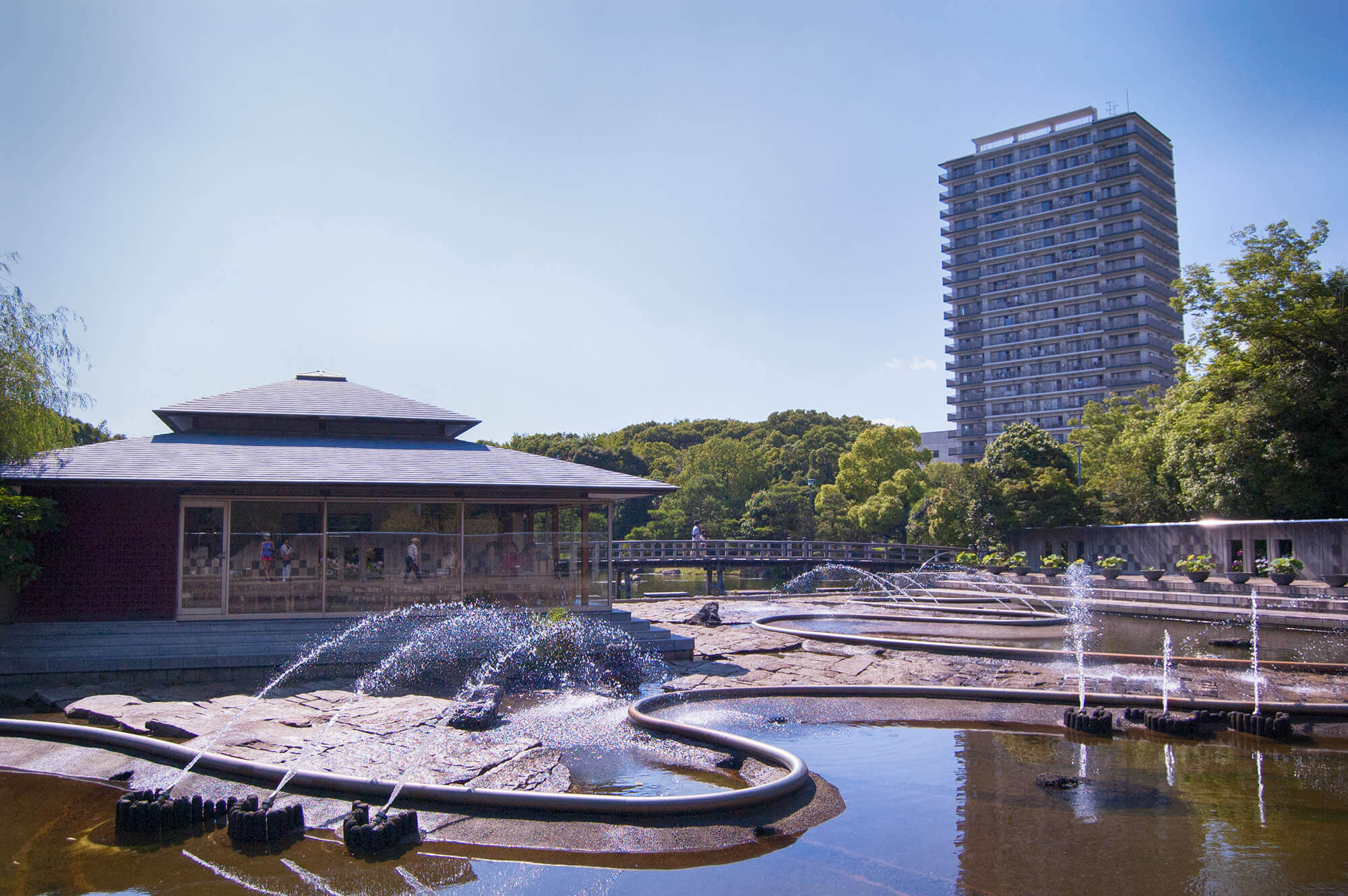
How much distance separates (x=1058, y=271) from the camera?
3873 inches

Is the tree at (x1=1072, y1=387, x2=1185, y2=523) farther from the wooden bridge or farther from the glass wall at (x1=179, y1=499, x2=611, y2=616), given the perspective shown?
the glass wall at (x1=179, y1=499, x2=611, y2=616)

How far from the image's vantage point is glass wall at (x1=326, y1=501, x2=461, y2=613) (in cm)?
1554

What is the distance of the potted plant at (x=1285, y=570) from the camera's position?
2142cm

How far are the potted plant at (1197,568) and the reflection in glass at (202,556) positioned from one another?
24172 mm

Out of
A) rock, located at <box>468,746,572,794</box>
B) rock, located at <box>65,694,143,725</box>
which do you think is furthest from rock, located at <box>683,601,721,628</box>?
rock, located at <box>65,694,143,725</box>

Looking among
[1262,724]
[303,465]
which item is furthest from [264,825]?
[1262,724]

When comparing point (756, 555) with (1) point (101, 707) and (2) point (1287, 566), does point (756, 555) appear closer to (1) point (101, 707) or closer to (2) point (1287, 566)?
(2) point (1287, 566)

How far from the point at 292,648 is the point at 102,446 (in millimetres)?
6313

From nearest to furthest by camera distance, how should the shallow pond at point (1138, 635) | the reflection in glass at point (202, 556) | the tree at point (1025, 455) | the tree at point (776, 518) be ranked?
1. the reflection in glass at point (202, 556)
2. the shallow pond at point (1138, 635)
3. the tree at point (1025, 455)
4. the tree at point (776, 518)

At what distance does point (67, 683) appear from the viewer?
42.8 feet

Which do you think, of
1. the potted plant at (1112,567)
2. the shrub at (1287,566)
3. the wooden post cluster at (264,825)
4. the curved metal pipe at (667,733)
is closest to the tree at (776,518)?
the potted plant at (1112,567)

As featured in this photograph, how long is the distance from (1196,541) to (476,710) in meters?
25.4

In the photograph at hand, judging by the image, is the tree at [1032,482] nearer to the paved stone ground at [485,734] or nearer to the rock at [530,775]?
the paved stone ground at [485,734]

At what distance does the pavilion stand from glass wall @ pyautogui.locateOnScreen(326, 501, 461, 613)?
0.08 feet
